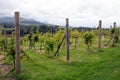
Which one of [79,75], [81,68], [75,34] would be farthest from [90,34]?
[79,75]

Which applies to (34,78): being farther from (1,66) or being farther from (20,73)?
(1,66)

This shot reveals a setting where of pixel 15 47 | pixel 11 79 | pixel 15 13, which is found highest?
pixel 15 13

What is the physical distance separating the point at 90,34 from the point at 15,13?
13608 millimetres

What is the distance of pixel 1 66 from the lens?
1664cm

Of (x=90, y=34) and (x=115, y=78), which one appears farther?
(x=90, y=34)

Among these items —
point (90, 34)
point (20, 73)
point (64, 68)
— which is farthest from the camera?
point (90, 34)

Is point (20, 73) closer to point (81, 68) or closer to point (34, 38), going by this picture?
point (81, 68)

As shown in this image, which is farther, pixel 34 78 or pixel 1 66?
pixel 1 66

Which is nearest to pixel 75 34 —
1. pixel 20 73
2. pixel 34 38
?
pixel 34 38

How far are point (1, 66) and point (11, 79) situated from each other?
3.78 meters

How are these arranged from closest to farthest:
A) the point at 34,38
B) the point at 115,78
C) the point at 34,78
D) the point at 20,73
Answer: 1. the point at 115,78
2. the point at 34,78
3. the point at 20,73
4. the point at 34,38

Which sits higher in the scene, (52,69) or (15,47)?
(15,47)

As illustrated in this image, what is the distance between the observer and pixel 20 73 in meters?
13.6

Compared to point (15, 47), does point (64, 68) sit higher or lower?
lower
